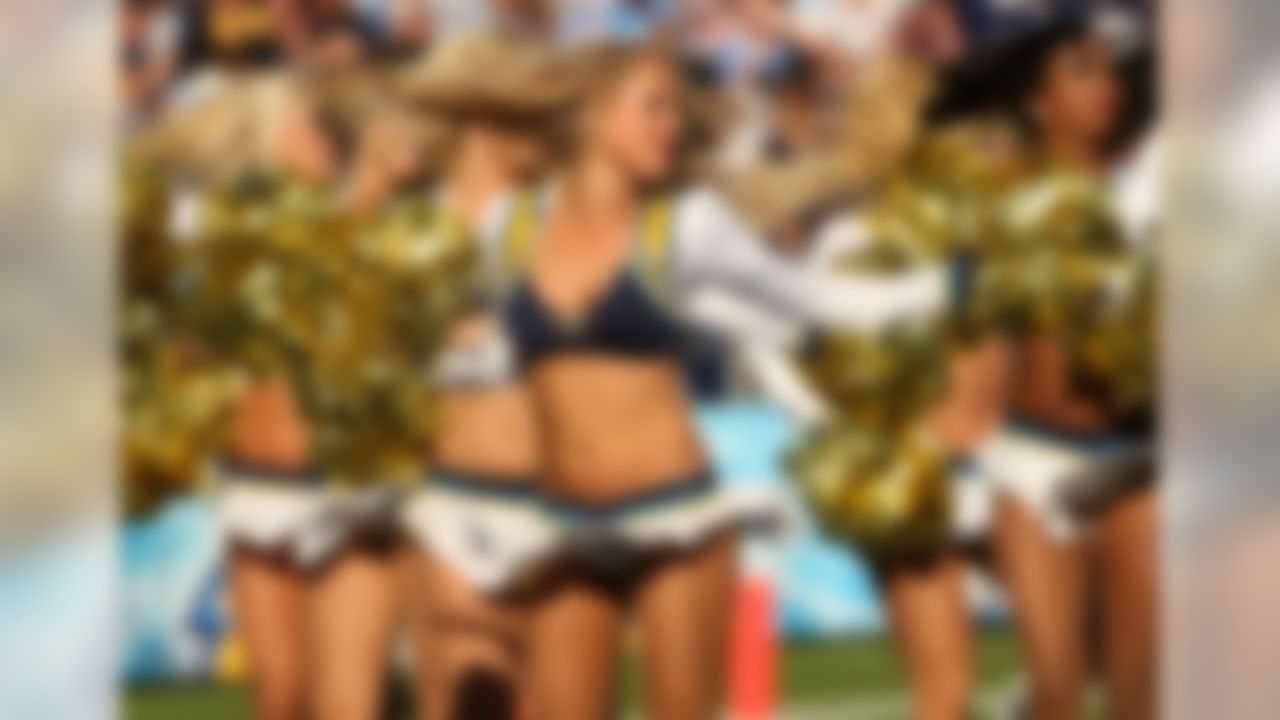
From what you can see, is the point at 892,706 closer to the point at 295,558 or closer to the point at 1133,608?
the point at 1133,608

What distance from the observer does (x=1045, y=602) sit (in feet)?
3.33

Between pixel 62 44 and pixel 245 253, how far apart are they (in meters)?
0.18

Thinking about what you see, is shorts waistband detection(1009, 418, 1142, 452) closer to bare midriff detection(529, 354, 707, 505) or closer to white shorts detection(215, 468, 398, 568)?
bare midriff detection(529, 354, 707, 505)

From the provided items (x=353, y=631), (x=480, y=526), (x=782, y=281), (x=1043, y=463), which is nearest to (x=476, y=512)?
(x=480, y=526)

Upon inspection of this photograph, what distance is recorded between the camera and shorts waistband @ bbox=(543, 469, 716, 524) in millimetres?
1005

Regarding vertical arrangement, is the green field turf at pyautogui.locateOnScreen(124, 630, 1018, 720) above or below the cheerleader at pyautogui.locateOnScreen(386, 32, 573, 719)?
below

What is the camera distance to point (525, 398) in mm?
1009

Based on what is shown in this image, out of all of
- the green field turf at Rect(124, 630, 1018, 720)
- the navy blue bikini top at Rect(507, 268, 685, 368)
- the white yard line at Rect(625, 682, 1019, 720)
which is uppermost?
the navy blue bikini top at Rect(507, 268, 685, 368)

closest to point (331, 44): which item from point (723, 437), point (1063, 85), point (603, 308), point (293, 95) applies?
point (293, 95)

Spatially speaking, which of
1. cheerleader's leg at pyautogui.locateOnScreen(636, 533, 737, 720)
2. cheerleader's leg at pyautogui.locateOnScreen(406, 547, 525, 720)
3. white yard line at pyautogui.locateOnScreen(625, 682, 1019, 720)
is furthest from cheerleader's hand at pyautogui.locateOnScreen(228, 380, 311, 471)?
white yard line at pyautogui.locateOnScreen(625, 682, 1019, 720)

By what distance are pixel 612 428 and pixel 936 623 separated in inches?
10.0

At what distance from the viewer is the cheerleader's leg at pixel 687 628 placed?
3.31ft

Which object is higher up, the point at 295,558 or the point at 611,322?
the point at 611,322

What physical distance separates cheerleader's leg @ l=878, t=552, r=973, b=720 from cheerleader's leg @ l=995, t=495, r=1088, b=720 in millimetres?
35
